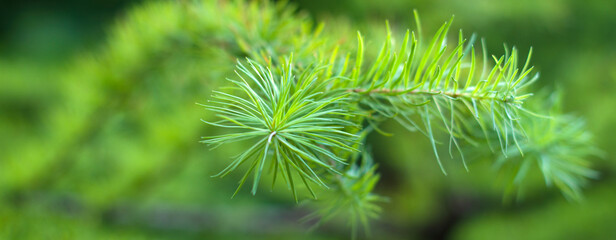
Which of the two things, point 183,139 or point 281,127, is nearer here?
point 281,127

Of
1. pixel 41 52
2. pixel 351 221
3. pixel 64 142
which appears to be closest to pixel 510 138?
A: pixel 351 221

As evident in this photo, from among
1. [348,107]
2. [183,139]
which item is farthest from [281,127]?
[183,139]

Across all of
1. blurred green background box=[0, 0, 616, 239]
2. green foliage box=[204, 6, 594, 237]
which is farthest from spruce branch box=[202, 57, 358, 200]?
blurred green background box=[0, 0, 616, 239]

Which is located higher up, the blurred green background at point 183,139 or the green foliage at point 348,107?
the blurred green background at point 183,139

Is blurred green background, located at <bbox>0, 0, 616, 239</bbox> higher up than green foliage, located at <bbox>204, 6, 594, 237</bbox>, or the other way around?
blurred green background, located at <bbox>0, 0, 616, 239</bbox>

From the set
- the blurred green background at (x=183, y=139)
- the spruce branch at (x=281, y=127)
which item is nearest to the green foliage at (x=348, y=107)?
the spruce branch at (x=281, y=127)

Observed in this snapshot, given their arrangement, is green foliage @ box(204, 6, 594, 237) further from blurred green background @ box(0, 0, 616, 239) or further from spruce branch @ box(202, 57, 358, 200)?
blurred green background @ box(0, 0, 616, 239)

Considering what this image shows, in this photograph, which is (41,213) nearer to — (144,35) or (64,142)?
(64,142)

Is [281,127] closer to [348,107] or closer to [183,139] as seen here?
[348,107]

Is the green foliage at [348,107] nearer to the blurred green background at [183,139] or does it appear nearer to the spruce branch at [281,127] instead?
the spruce branch at [281,127]
